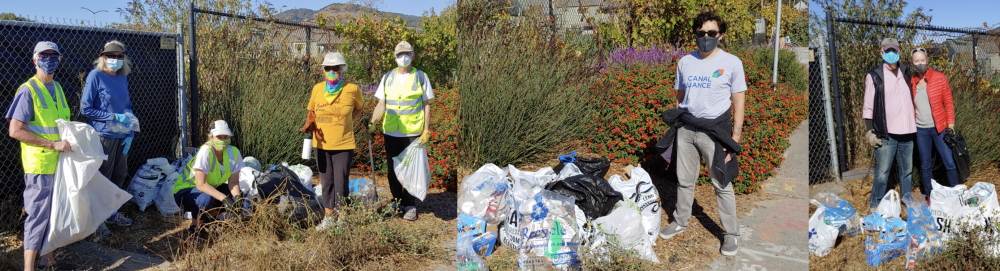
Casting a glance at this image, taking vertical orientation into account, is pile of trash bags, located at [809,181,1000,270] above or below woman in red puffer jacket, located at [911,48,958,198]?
below

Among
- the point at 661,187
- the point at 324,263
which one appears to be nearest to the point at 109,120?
the point at 324,263

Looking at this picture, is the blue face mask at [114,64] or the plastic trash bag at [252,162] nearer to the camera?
the blue face mask at [114,64]

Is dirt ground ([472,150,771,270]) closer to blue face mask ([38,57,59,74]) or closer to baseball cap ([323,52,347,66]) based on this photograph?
baseball cap ([323,52,347,66])

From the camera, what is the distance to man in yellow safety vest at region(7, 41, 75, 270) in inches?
136

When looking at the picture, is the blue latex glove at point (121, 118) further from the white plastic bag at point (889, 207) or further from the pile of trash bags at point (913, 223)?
the white plastic bag at point (889, 207)

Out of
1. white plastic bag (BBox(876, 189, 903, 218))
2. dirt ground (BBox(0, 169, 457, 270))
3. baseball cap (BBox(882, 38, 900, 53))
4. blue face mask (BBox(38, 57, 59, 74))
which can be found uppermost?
baseball cap (BBox(882, 38, 900, 53))

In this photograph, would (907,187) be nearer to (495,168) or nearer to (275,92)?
(495,168)

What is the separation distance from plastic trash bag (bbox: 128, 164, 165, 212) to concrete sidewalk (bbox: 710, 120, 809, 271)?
13.1ft

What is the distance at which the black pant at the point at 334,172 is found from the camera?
4.37m

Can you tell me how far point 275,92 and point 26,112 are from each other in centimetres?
253

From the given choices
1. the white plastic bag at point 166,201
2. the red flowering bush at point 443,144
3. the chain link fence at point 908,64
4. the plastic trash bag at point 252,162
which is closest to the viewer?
the chain link fence at point 908,64

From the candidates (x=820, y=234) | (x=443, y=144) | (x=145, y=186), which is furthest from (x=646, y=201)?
A: (x=145, y=186)

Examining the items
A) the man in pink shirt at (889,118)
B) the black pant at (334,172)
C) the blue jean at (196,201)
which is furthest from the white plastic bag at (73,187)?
the man in pink shirt at (889,118)

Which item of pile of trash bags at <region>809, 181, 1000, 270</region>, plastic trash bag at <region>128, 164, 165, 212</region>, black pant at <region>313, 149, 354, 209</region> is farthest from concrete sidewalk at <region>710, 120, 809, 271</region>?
plastic trash bag at <region>128, 164, 165, 212</region>
